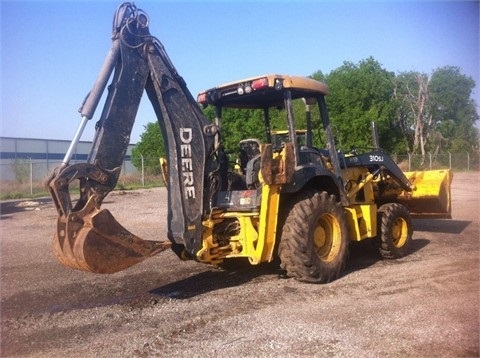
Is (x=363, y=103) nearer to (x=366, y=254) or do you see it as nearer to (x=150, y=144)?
(x=150, y=144)

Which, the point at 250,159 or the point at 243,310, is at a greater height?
the point at 250,159

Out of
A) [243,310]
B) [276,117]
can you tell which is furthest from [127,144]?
[276,117]

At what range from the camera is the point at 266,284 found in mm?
6246

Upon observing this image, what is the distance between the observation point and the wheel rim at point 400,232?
807 cm

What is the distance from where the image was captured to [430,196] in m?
8.94

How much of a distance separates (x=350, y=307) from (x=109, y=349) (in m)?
2.50

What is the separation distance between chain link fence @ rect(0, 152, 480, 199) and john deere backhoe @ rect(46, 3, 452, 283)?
46.4 ft

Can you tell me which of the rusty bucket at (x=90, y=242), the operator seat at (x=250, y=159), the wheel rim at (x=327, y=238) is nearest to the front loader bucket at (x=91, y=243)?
the rusty bucket at (x=90, y=242)

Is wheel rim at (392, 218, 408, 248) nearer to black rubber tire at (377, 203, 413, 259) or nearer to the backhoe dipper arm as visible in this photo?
black rubber tire at (377, 203, 413, 259)

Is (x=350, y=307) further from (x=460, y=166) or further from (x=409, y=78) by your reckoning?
(x=409, y=78)

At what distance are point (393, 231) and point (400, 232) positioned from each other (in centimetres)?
23

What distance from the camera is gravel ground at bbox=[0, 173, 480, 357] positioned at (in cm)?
417

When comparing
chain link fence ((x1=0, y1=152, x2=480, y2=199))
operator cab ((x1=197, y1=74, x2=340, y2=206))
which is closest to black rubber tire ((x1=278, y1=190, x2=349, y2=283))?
operator cab ((x1=197, y1=74, x2=340, y2=206))

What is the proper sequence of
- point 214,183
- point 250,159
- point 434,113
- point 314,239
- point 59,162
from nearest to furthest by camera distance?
point 214,183
point 314,239
point 250,159
point 59,162
point 434,113
